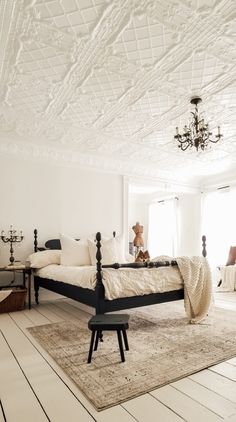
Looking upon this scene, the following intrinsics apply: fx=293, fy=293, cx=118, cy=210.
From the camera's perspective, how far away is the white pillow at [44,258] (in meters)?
4.79

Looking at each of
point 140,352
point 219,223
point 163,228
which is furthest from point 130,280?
point 163,228

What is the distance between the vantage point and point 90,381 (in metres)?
2.14

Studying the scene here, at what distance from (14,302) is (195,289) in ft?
8.72

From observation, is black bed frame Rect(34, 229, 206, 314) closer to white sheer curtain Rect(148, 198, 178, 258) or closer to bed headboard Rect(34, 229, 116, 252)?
bed headboard Rect(34, 229, 116, 252)

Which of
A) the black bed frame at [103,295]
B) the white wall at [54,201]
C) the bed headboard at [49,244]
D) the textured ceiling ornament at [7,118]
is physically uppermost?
the textured ceiling ornament at [7,118]

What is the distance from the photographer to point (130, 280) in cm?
330

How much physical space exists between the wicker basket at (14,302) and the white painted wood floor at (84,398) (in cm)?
170

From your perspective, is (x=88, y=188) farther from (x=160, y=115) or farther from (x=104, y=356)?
(x=104, y=356)

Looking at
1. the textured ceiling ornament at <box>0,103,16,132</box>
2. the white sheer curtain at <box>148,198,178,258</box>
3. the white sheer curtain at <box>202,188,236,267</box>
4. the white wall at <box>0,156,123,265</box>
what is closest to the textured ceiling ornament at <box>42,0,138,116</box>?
the textured ceiling ornament at <box>0,103,16,132</box>

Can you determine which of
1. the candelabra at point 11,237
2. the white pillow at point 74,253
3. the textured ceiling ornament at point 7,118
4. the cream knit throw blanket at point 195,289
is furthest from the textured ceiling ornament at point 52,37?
the candelabra at point 11,237

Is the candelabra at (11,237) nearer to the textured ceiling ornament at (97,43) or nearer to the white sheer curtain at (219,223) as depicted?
the textured ceiling ornament at (97,43)

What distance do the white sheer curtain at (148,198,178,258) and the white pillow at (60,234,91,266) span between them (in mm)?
3698

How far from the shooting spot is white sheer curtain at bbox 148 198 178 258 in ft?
26.6

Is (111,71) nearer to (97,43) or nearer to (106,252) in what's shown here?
(97,43)
